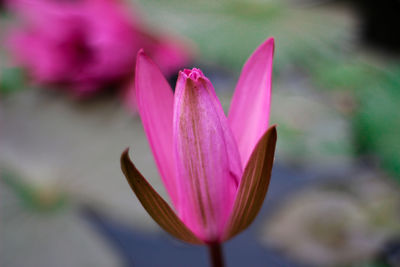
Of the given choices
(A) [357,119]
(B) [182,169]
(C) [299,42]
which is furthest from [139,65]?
Answer: (C) [299,42]

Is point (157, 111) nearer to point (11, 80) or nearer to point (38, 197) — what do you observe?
point (38, 197)

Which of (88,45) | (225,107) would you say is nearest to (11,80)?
(88,45)

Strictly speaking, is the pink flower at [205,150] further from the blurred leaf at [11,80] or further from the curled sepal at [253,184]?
the blurred leaf at [11,80]

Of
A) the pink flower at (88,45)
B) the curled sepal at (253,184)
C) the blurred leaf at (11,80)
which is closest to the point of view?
the curled sepal at (253,184)

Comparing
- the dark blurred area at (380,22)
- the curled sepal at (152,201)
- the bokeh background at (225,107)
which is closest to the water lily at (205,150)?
the curled sepal at (152,201)

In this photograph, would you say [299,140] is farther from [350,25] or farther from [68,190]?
[68,190]

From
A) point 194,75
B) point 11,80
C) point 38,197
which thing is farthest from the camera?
point 11,80

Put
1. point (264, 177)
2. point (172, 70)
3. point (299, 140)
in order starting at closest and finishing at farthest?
point (264, 177), point (299, 140), point (172, 70)
